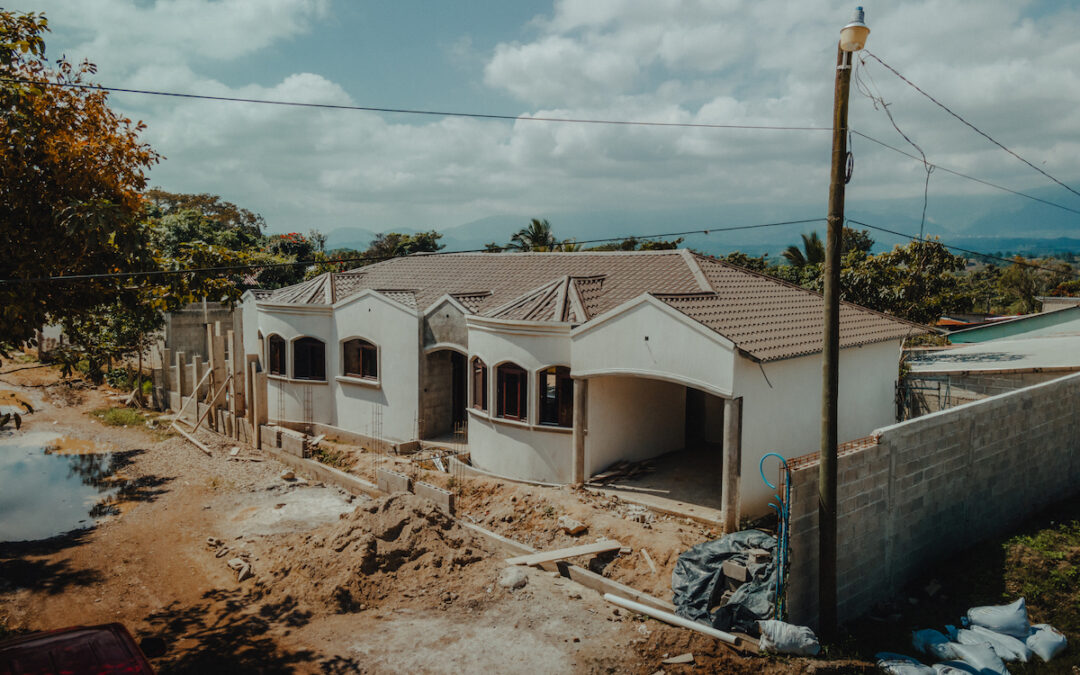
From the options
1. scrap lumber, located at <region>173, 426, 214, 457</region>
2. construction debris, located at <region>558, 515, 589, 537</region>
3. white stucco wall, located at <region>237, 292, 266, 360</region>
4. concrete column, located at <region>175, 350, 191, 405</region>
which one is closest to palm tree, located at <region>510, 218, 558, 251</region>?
white stucco wall, located at <region>237, 292, 266, 360</region>

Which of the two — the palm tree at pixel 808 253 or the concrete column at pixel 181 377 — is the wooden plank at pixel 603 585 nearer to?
the concrete column at pixel 181 377

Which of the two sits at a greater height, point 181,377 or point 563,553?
point 181,377

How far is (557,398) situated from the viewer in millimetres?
16047

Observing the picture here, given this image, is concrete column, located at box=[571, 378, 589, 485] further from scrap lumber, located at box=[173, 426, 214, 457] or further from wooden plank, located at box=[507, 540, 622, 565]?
scrap lumber, located at box=[173, 426, 214, 457]

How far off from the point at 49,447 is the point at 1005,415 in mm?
25087

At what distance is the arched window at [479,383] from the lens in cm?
1744

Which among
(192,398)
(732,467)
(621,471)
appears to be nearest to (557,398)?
(621,471)

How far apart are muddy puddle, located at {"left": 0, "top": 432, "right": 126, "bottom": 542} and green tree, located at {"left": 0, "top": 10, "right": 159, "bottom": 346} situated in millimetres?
7837

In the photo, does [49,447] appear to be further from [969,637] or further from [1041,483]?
[1041,483]

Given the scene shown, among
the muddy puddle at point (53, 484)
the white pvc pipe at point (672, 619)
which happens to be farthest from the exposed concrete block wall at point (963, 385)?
the muddy puddle at point (53, 484)

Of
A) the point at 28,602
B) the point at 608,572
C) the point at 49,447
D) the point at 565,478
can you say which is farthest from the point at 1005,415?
the point at 49,447

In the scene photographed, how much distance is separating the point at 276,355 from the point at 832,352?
18916mm

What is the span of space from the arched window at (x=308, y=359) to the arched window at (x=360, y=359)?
976 millimetres

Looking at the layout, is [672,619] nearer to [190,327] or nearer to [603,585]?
[603,585]
